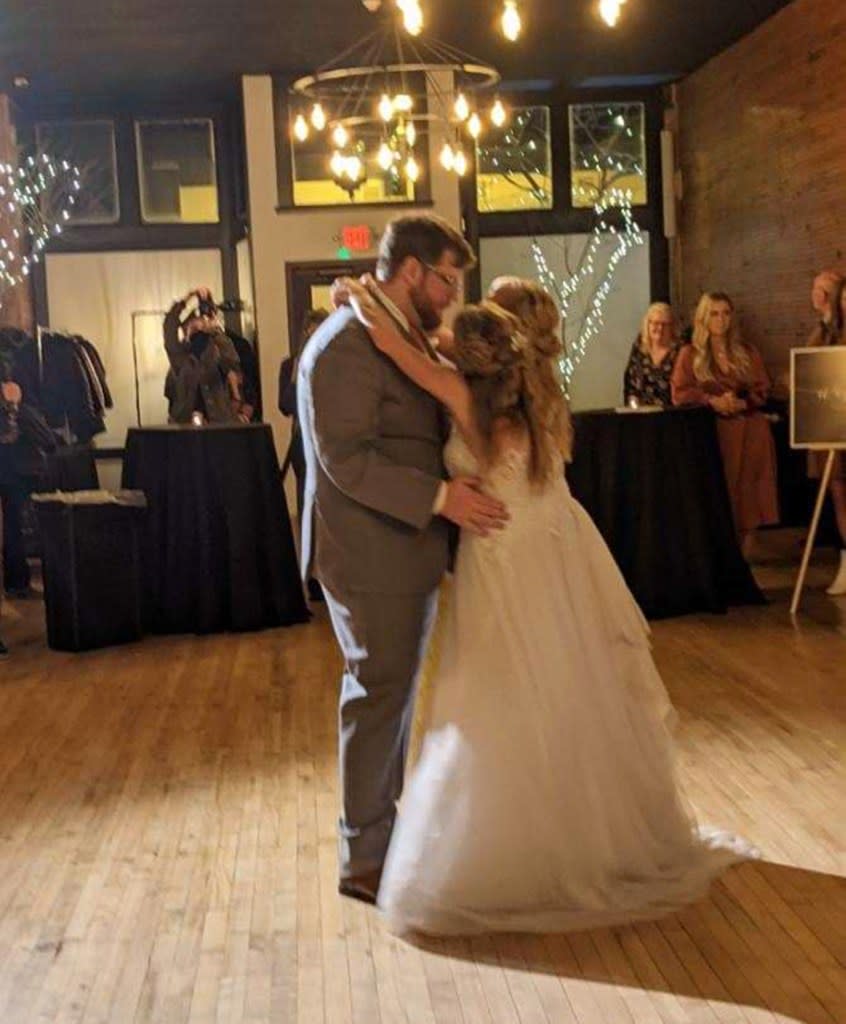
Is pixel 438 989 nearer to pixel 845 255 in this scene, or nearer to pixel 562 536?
pixel 562 536

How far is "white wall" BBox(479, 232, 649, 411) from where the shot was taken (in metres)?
11.7

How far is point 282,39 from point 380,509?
22.6ft

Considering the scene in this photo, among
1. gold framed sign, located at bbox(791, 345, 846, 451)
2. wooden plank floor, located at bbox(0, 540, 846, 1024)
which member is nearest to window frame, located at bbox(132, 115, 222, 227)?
gold framed sign, located at bbox(791, 345, 846, 451)

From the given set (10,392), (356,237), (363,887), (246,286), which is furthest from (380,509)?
(246,286)

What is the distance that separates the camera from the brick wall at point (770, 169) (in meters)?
8.70

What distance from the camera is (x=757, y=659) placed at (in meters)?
6.25

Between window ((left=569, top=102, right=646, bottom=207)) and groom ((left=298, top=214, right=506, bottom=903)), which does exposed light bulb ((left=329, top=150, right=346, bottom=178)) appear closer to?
window ((left=569, top=102, right=646, bottom=207))

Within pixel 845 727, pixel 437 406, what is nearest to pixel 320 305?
pixel 845 727

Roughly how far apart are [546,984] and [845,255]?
6280 millimetres

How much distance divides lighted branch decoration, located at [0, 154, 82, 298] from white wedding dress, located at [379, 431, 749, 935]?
25.5ft

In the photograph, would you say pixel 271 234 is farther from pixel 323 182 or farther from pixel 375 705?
pixel 375 705

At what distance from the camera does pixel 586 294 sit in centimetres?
1176

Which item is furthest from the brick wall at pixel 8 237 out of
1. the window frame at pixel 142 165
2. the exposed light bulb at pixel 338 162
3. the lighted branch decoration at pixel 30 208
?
the exposed light bulb at pixel 338 162

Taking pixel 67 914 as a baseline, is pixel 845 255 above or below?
above
